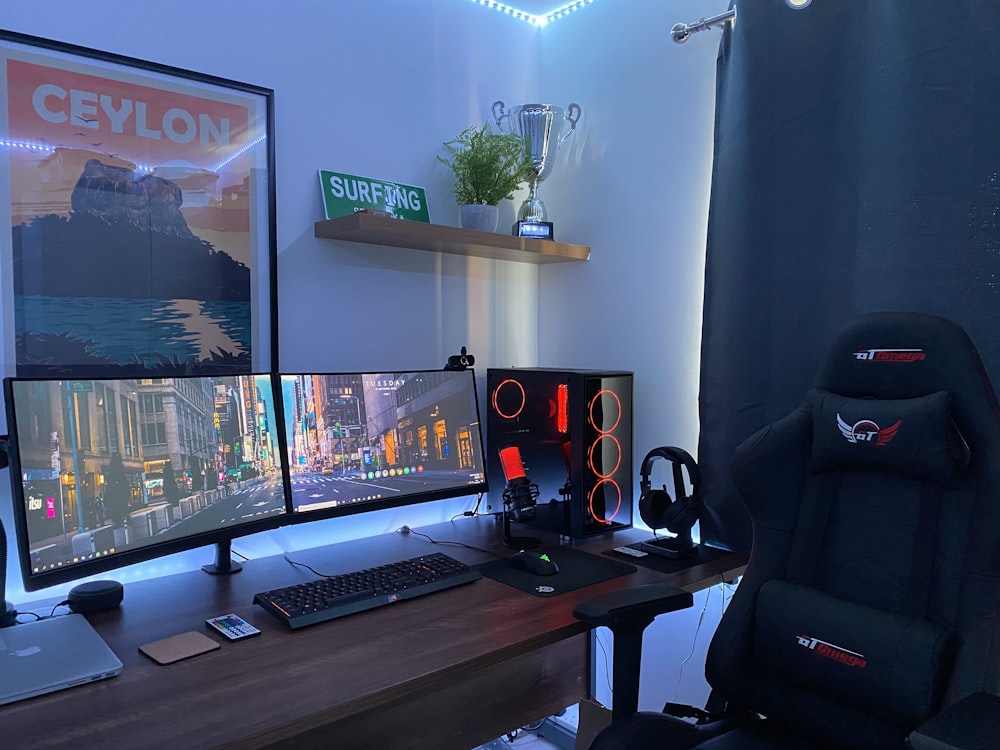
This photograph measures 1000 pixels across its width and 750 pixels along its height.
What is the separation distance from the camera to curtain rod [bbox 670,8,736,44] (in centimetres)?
182

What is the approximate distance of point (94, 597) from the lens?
1.35 meters

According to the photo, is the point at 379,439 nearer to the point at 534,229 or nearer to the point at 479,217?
the point at 479,217

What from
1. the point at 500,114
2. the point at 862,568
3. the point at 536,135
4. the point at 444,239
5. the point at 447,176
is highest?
the point at 500,114

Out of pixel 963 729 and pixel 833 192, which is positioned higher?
pixel 833 192

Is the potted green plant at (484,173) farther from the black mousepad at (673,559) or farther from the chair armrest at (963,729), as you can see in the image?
the chair armrest at (963,729)

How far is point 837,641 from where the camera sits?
1.27 m

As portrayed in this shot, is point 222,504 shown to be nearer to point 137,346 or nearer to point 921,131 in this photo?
point 137,346

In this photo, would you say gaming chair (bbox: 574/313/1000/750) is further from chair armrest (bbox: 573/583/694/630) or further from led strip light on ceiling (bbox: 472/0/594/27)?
led strip light on ceiling (bbox: 472/0/594/27)

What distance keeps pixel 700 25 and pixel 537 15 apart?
0.76 meters

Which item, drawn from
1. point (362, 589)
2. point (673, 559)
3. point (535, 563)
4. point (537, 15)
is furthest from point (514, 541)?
point (537, 15)

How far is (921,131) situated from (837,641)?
105 centimetres

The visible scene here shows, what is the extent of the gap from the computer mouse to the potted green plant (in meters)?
0.96

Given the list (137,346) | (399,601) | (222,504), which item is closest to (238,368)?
(137,346)

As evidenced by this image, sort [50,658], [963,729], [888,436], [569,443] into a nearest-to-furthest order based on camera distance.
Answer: [963,729] < [50,658] < [888,436] < [569,443]
